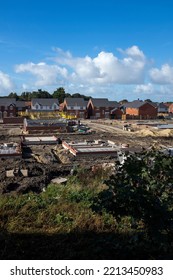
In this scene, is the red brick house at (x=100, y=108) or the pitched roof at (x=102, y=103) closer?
the red brick house at (x=100, y=108)

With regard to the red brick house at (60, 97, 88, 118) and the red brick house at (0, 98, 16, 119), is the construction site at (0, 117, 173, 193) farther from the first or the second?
the red brick house at (60, 97, 88, 118)

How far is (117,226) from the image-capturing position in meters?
5.52

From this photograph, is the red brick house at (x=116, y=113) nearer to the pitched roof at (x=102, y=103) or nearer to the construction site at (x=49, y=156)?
the pitched roof at (x=102, y=103)

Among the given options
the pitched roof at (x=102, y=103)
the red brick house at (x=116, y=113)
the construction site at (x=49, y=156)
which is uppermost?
the pitched roof at (x=102, y=103)

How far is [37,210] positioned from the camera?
625cm

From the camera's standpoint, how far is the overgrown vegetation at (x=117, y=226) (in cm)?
406

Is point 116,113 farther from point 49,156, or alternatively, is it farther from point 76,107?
point 49,156

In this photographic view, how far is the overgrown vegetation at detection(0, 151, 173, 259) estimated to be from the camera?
406cm

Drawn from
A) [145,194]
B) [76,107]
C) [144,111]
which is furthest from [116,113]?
[145,194]

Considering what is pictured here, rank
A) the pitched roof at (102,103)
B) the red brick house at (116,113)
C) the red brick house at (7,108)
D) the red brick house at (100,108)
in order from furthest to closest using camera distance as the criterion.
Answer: the red brick house at (116,113) → the pitched roof at (102,103) → the red brick house at (100,108) → the red brick house at (7,108)

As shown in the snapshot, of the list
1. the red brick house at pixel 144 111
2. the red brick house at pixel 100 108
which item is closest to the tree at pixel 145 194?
the red brick house at pixel 144 111

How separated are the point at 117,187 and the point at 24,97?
334 feet

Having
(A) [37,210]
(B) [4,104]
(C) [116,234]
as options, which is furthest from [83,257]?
(B) [4,104]

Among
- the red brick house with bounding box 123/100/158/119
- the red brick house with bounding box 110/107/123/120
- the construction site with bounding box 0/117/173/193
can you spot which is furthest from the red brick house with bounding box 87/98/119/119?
the construction site with bounding box 0/117/173/193
